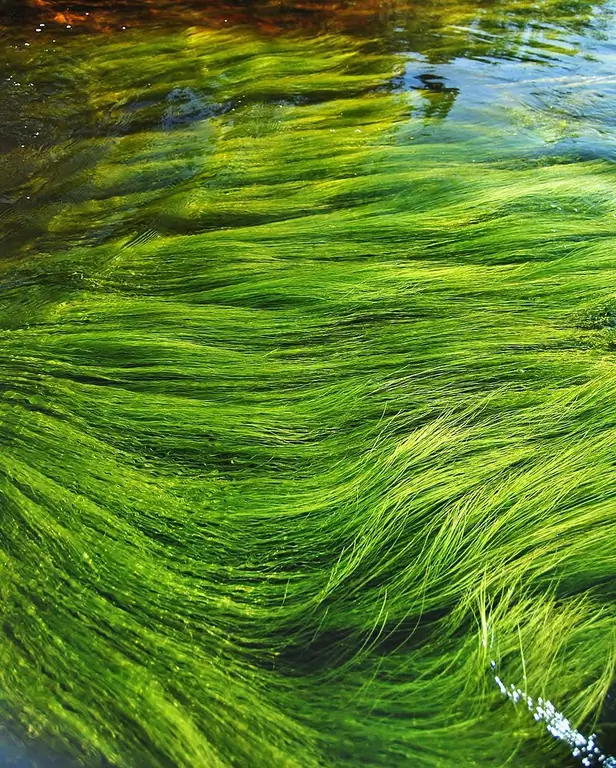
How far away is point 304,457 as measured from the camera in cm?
160

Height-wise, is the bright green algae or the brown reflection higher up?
the brown reflection

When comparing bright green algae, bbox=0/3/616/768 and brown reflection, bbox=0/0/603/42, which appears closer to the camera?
bright green algae, bbox=0/3/616/768

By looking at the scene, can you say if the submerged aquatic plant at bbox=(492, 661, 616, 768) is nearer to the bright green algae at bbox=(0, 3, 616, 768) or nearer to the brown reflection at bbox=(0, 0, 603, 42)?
the bright green algae at bbox=(0, 3, 616, 768)

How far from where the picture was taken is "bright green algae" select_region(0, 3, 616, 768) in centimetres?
117

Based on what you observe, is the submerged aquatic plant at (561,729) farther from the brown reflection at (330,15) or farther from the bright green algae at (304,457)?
the brown reflection at (330,15)

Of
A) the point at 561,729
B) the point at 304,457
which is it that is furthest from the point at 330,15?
the point at 561,729

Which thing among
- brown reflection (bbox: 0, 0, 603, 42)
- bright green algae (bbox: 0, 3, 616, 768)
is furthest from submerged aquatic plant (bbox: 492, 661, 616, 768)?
brown reflection (bbox: 0, 0, 603, 42)

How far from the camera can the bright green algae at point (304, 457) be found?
3.82 ft

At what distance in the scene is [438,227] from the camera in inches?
98.5

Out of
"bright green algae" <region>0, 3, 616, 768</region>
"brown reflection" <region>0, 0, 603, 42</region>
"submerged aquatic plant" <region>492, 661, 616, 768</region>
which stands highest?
"brown reflection" <region>0, 0, 603, 42</region>

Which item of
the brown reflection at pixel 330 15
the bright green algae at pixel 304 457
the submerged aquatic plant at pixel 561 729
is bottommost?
the submerged aquatic plant at pixel 561 729

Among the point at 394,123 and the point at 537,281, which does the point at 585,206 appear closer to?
the point at 537,281

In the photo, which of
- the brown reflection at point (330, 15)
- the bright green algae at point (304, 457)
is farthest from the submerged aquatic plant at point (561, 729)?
the brown reflection at point (330, 15)

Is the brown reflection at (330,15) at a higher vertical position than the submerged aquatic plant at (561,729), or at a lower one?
higher
